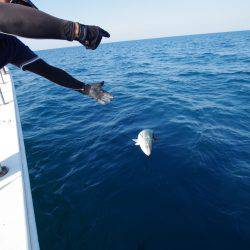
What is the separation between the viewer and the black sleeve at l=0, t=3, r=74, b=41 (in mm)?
1468

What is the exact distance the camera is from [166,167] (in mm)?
6086

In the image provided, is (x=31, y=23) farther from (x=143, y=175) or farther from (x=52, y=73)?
(x=143, y=175)

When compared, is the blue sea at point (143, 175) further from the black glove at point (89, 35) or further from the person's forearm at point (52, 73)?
the black glove at point (89, 35)

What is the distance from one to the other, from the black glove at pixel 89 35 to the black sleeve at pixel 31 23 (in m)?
0.07

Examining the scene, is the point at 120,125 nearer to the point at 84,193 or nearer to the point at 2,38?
the point at 84,193

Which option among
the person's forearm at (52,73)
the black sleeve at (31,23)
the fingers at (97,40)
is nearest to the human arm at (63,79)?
the person's forearm at (52,73)

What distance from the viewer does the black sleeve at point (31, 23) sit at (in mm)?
1468

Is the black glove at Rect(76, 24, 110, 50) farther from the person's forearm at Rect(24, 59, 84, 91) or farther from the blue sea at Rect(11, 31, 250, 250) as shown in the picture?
the blue sea at Rect(11, 31, 250, 250)

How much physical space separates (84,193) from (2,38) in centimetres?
372

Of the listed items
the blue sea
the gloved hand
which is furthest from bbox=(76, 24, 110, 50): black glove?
the blue sea

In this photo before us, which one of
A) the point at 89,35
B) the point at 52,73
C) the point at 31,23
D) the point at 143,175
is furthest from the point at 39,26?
the point at 143,175

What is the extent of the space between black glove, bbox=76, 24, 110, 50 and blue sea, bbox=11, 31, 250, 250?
136 inches

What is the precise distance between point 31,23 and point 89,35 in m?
0.40

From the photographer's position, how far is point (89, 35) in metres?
1.76
